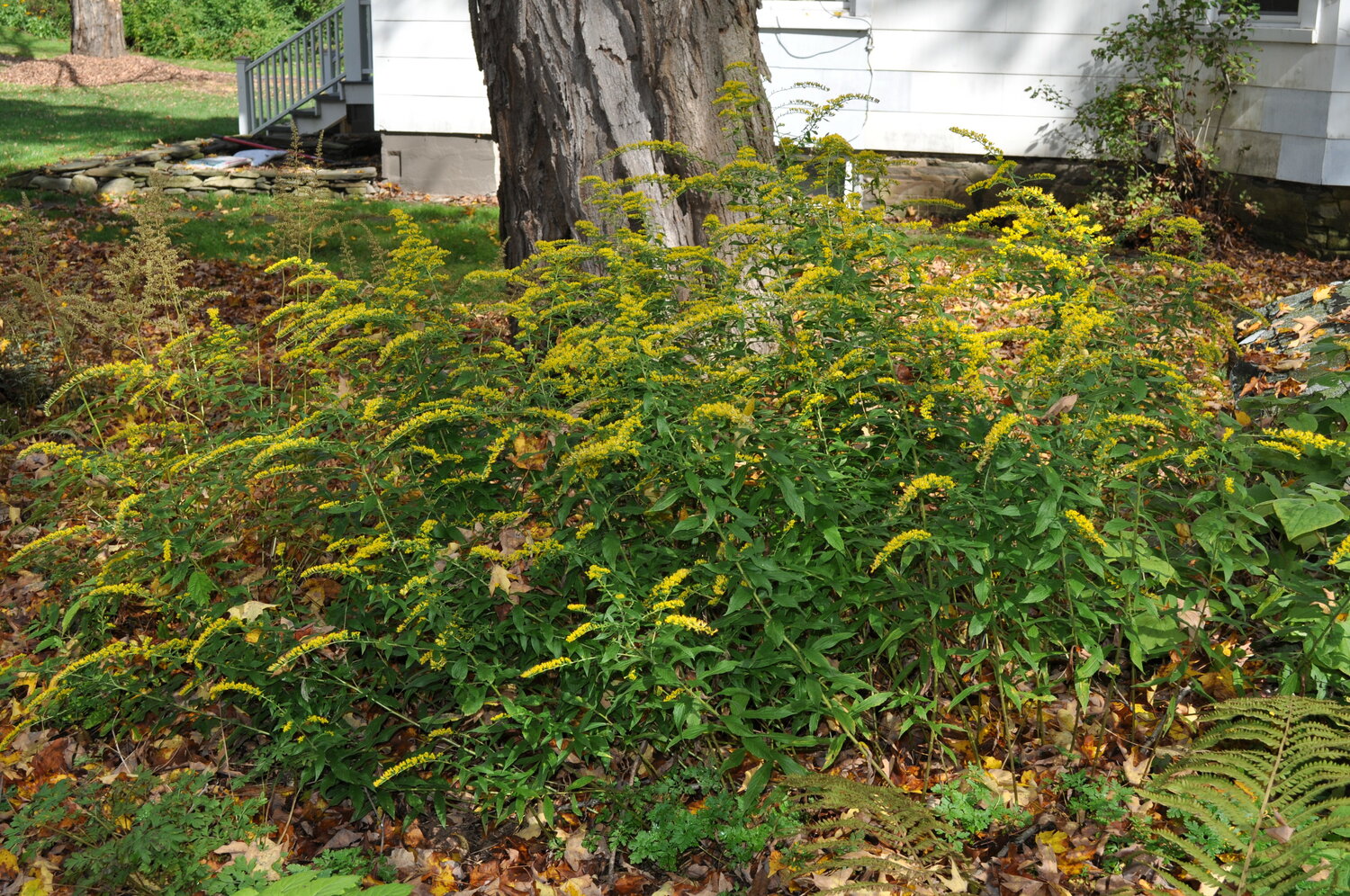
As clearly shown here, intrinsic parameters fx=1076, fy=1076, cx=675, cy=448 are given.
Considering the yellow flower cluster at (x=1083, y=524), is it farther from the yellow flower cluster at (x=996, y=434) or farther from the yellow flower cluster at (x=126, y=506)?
the yellow flower cluster at (x=126, y=506)

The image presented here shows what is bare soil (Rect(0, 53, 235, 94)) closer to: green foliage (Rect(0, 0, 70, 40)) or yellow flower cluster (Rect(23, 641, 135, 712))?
green foliage (Rect(0, 0, 70, 40))

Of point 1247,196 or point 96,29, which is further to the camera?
point 96,29

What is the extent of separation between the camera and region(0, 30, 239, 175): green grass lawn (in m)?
15.4

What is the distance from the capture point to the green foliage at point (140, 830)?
287 centimetres

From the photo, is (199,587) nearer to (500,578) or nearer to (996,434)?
(500,578)

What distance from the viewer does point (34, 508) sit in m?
4.39

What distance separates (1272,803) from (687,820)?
1.46 metres

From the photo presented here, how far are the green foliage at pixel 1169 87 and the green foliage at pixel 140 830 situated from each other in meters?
8.67

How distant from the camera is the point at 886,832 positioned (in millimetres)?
2506

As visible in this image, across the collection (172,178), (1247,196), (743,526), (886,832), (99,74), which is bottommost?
(886,832)

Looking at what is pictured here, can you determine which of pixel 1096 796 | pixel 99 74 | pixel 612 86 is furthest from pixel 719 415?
pixel 99 74

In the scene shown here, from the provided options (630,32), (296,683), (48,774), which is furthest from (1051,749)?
(630,32)

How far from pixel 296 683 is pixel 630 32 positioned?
3.38 metres

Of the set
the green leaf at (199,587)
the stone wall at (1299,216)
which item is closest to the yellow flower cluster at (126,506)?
the green leaf at (199,587)
